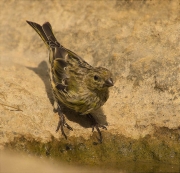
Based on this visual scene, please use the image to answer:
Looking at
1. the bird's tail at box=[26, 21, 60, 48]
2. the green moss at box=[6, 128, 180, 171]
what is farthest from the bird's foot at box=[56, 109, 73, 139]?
the bird's tail at box=[26, 21, 60, 48]

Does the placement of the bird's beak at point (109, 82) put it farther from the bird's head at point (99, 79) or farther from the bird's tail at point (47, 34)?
the bird's tail at point (47, 34)

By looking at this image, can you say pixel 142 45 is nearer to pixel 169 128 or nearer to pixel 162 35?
pixel 162 35

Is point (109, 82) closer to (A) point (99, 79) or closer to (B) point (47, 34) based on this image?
(A) point (99, 79)

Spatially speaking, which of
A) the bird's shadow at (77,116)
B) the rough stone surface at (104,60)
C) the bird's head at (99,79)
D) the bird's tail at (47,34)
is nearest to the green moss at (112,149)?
the rough stone surface at (104,60)

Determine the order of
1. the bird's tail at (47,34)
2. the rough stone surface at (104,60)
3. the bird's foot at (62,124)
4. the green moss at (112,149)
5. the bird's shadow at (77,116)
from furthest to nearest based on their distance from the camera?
the bird's tail at (47,34)
the bird's shadow at (77,116)
the rough stone surface at (104,60)
the bird's foot at (62,124)
the green moss at (112,149)

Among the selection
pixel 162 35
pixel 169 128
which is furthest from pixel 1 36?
pixel 169 128

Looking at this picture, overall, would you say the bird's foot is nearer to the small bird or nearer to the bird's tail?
the small bird

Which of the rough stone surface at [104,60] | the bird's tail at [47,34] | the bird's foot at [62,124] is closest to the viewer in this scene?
the bird's foot at [62,124]
